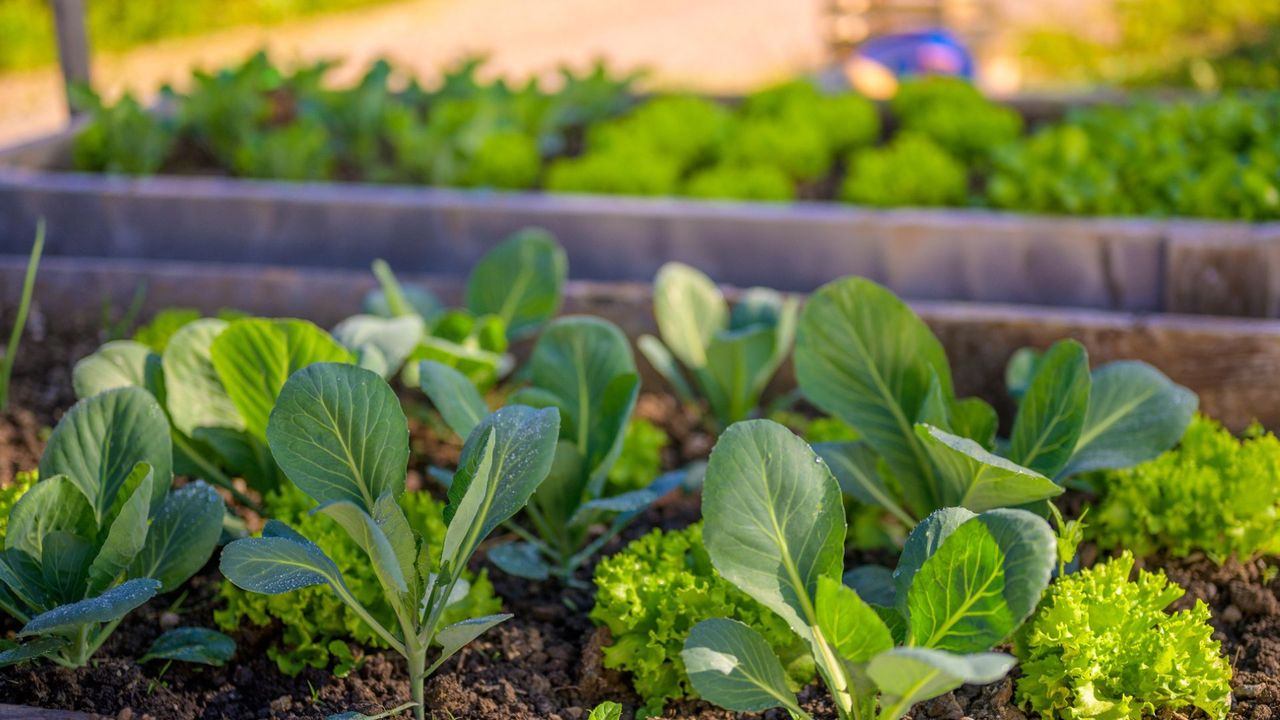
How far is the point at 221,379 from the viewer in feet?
6.15

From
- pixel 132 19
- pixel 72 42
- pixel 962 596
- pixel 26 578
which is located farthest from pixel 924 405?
pixel 132 19

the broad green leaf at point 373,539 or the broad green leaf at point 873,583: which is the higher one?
the broad green leaf at point 373,539

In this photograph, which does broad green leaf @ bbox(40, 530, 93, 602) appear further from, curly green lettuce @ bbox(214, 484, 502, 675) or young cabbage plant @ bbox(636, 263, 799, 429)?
young cabbage plant @ bbox(636, 263, 799, 429)

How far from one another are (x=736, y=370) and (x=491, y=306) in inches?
20.1

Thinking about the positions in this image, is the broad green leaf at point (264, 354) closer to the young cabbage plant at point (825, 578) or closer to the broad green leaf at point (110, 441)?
the broad green leaf at point (110, 441)

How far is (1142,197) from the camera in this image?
2994 millimetres

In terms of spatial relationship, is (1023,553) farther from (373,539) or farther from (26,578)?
(26,578)

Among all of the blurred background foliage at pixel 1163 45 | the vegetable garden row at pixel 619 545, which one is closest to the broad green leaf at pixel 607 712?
the vegetable garden row at pixel 619 545

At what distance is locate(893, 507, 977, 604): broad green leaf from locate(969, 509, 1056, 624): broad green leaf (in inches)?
3.3

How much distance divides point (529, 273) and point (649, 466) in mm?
502

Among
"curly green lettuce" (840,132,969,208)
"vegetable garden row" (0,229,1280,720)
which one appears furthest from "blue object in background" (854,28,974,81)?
"vegetable garden row" (0,229,1280,720)

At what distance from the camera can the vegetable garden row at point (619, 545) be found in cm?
144

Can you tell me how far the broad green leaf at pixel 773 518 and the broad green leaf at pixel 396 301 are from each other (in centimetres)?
95

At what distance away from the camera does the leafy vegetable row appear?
3.03m
